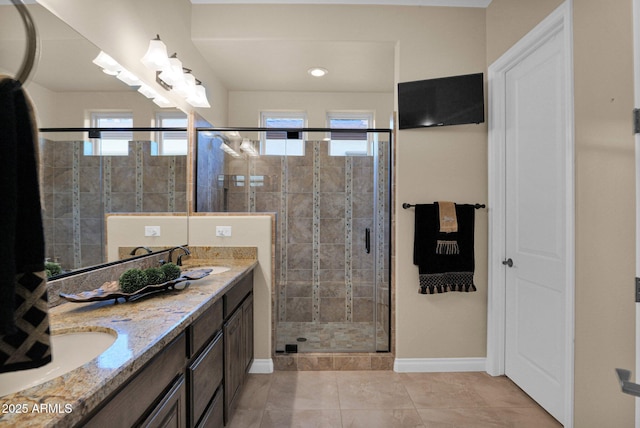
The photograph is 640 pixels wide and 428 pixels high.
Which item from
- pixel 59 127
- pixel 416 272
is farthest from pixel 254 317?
pixel 59 127

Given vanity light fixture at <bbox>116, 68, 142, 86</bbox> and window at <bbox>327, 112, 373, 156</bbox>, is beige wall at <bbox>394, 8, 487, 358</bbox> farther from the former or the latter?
vanity light fixture at <bbox>116, 68, 142, 86</bbox>

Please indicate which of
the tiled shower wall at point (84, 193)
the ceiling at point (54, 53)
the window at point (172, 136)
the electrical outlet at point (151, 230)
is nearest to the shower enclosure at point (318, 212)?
the window at point (172, 136)

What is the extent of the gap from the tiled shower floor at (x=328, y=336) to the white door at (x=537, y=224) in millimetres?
1043

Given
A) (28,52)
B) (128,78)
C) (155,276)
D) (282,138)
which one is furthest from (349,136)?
(28,52)

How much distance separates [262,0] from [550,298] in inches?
119

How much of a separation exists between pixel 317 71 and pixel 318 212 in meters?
1.43

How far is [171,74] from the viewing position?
6.84ft

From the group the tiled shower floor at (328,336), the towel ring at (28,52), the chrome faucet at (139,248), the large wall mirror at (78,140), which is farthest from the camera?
the tiled shower floor at (328,336)

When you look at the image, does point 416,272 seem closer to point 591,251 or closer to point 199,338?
point 591,251

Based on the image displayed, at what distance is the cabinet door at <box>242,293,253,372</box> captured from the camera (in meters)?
2.16

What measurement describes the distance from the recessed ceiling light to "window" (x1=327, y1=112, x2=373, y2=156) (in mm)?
625

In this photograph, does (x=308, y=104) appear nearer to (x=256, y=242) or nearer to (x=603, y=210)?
(x=256, y=242)

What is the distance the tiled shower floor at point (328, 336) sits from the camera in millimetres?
2646

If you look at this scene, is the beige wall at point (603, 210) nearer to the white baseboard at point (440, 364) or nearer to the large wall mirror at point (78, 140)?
the white baseboard at point (440, 364)
